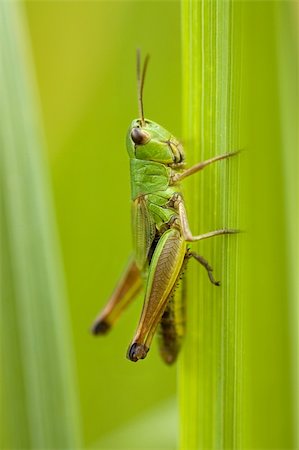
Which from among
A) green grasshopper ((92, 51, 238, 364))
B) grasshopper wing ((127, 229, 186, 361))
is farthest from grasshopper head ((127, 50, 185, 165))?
grasshopper wing ((127, 229, 186, 361))

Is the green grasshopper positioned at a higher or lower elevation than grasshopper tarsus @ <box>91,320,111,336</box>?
higher

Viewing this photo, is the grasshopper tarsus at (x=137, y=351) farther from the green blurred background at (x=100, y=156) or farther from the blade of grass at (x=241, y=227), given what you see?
the green blurred background at (x=100, y=156)

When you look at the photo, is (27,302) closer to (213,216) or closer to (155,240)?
(155,240)

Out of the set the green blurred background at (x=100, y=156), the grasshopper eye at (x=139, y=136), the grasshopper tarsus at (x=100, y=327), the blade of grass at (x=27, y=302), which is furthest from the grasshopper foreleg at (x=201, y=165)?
the green blurred background at (x=100, y=156)

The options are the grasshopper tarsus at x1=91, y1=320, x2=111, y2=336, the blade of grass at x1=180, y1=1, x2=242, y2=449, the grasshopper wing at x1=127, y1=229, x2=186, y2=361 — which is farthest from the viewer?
the grasshopper tarsus at x1=91, y1=320, x2=111, y2=336

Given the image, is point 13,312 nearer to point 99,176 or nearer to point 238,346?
point 238,346

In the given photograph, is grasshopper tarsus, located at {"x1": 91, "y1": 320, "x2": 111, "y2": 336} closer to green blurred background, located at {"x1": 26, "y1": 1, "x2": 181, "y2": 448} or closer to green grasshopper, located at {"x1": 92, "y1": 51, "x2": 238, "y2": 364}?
green grasshopper, located at {"x1": 92, "y1": 51, "x2": 238, "y2": 364}
